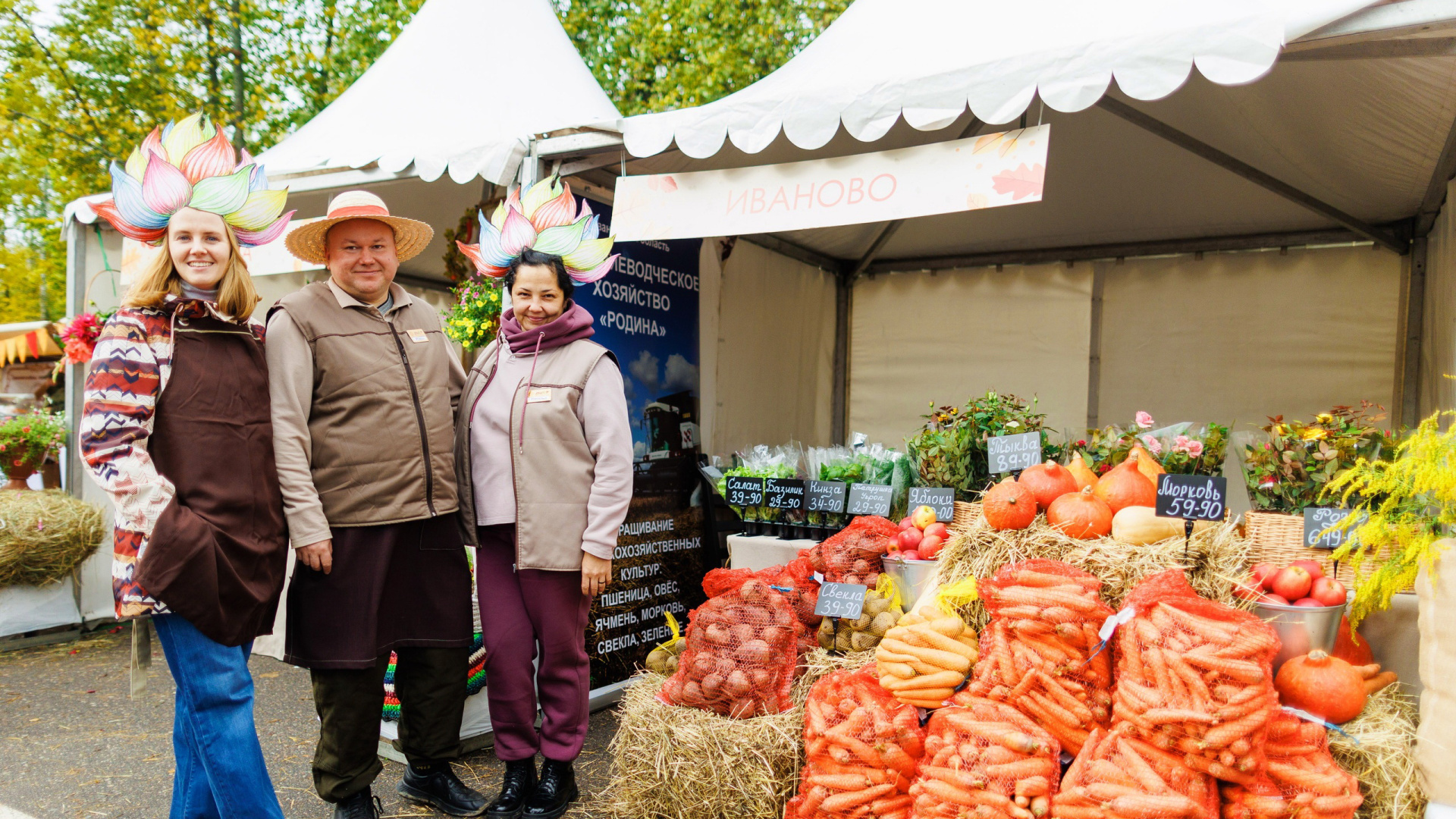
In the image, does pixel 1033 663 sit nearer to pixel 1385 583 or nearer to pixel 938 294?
pixel 1385 583

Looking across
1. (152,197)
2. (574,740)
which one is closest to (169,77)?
(152,197)

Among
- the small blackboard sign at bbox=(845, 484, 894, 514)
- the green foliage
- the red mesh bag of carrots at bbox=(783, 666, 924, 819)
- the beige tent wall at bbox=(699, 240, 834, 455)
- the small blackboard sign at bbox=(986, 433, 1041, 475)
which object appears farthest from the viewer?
the beige tent wall at bbox=(699, 240, 834, 455)

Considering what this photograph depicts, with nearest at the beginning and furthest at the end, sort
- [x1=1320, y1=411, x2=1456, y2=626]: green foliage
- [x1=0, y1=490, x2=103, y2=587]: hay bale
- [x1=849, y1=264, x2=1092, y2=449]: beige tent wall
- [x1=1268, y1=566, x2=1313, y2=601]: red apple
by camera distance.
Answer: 1. [x1=1320, y1=411, x2=1456, y2=626]: green foliage
2. [x1=1268, y1=566, x2=1313, y2=601]: red apple
3. [x1=0, y1=490, x2=103, y2=587]: hay bale
4. [x1=849, y1=264, x2=1092, y2=449]: beige tent wall

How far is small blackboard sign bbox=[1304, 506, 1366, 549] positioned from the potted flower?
6423 millimetres

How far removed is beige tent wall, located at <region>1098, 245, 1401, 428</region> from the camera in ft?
17.3

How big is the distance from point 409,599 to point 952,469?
1991 millimetres

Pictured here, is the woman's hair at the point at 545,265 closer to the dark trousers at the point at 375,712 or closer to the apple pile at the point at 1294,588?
the dark trousers at the point at 375,712

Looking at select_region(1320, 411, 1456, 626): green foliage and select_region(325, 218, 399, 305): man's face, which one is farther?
select_region(325, 218, 399, 305): man's face

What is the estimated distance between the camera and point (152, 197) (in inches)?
87.0

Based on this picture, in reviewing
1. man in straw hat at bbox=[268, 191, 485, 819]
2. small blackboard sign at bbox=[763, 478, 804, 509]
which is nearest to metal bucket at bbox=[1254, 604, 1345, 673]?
small blackboard sign at bbox=[763, 478, 804, 509]

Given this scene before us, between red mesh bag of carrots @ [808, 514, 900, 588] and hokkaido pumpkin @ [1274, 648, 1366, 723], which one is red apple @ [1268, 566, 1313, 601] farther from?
red mesh bag of carrots @ [808, 514, 900, 588]

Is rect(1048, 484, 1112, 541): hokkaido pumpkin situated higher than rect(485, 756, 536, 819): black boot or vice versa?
rect(1048, 484, 1112, 541): hokkaido pumpkin

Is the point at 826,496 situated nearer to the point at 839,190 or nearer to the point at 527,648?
the point at 839,190

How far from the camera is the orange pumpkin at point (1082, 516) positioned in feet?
8.82
